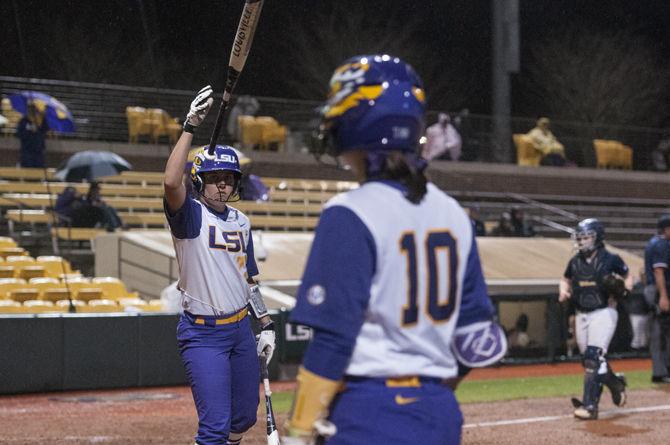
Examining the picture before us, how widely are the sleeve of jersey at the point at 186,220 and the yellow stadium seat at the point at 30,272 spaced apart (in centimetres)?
984

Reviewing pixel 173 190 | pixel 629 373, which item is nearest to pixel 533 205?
pixel 629 373

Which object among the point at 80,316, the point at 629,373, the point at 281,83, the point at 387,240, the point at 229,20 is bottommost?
the point at 629,373

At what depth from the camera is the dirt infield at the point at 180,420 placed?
29.0 feet

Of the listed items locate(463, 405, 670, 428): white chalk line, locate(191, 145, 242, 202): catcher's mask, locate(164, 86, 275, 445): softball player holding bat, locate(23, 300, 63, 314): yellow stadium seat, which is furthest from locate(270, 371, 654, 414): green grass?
locate(191, 145, 242, 202): catcher's mask

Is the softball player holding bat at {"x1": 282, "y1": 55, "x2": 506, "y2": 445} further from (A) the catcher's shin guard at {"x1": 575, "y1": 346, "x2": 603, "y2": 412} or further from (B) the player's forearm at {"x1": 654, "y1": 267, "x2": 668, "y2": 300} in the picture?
(B) the player's forearm at {"x1": 654, "y1": 267, "x2": 668, "y2": 300}

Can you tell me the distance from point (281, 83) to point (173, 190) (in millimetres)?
34130

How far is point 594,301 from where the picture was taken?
32.2ft

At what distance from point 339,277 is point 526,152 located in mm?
26379

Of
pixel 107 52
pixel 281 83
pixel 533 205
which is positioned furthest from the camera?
pixel 281 83

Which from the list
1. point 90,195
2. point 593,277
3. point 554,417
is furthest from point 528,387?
point 90,195

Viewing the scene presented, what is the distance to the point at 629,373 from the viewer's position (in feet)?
48.4

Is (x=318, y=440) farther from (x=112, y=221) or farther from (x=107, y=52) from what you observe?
(x=107, y=52)

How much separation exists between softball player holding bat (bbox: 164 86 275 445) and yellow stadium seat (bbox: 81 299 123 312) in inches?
304

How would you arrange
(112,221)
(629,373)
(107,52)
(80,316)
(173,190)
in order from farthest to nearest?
(107,52) → (112,221) → (629,373) → (80,316) → (173,190)
